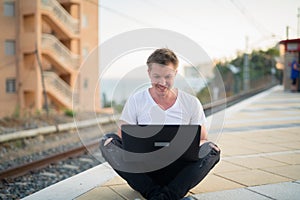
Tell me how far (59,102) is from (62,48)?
3.15 m

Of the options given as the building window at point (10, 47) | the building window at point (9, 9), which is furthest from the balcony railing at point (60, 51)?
the building window at point (9, 9)

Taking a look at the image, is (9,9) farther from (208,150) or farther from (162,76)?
(208,150)

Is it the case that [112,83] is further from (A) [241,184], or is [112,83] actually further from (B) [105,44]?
(A) [241,184]

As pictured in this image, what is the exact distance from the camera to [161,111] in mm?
2762

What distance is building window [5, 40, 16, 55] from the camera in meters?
19.5

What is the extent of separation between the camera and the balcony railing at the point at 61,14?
20259 millimetres

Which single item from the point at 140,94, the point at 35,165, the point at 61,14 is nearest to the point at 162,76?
the point at 140,94

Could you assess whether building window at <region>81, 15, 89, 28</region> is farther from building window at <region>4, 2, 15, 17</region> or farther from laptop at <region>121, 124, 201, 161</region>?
laptop at <region>121, 124, 201, 161</region>

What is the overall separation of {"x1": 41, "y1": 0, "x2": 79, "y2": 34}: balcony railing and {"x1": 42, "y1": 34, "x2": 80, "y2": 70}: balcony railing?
1.21m

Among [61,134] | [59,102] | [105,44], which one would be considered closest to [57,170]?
[105,44]

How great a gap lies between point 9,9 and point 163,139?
1915 centimetres

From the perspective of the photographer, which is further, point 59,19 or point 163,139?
point 59,19

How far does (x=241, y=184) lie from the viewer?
3.35m

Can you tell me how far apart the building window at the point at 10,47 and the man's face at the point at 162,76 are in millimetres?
18671
